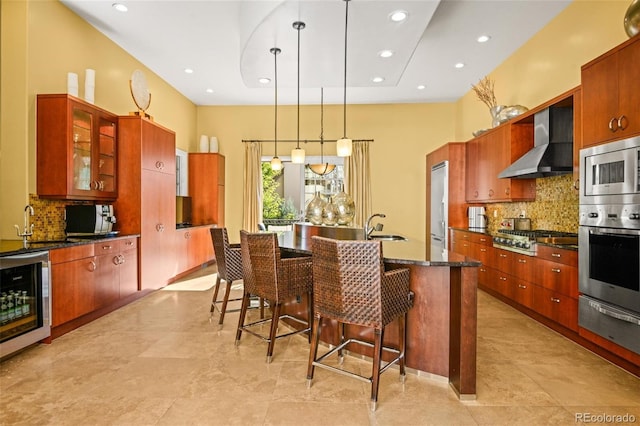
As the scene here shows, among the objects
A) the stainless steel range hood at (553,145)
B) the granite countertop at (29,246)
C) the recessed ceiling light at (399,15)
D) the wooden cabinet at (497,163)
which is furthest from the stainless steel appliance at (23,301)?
the wooden cabinet at (497,163)

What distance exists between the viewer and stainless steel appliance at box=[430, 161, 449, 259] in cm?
609

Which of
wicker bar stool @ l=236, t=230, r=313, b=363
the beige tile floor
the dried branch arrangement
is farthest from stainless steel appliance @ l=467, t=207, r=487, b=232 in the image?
wicker bar stool @ l=236, t=230, r=313, b=363

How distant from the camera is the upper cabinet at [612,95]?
2537 mm

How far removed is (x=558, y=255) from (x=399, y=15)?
2685 mm

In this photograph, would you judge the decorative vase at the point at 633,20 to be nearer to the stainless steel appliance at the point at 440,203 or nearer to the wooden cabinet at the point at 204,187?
the stainless steel appliance at the point at 440,203

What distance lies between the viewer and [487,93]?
5.75m

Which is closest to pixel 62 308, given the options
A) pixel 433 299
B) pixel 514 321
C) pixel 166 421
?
pixel 166 421

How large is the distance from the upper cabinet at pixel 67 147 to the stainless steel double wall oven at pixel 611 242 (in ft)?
15.6

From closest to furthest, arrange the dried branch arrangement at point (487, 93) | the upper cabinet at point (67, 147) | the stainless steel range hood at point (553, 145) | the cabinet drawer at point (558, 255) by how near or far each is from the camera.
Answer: the cabinet drawer at point (558, 255), the upper cabinet at point (67, 147), the stainless steel range hood at point (553, 145), the dried branch arrangement at point (487, 93)

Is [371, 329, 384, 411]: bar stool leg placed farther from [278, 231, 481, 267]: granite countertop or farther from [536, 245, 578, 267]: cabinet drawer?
[536, 245, 578, 267]: cabinet drawer

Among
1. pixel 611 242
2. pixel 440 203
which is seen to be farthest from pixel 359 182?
pixel 611 242

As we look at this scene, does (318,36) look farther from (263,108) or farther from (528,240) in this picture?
(263,108)

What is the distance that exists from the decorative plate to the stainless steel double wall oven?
5.02 metres

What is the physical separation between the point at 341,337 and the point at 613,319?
1987 mm
